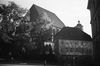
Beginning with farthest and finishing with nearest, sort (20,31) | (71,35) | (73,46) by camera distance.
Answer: (71,35)
(73,46)
(20,31)

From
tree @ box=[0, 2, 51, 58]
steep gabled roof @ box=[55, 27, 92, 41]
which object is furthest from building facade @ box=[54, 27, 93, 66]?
tree @ box=[0, 2, 51, 58]

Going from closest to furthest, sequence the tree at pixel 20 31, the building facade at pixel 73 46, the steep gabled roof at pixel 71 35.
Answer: the tree at pixel 20 31
the building facade at pixel 73 46
the steep gabled roof at pixel 71 35

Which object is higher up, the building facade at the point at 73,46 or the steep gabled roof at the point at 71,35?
the steep gabled roof at the point at 71,35

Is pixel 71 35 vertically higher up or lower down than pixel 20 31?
lower down

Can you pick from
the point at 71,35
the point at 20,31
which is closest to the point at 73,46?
the point at 71,35

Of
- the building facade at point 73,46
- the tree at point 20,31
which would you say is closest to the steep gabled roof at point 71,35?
the building facade at point 73,46

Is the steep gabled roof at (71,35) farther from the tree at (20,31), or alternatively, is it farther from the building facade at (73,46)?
the tree at (20,31)

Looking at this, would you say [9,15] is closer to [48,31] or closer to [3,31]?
[3,31]

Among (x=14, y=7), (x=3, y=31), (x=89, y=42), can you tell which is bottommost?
→ (x=89, y=42)

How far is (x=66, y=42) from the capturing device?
4409 centimetres

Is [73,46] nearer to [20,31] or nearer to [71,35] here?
[71,35]

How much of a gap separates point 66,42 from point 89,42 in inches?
307

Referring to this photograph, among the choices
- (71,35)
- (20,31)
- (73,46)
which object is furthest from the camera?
(71,35)

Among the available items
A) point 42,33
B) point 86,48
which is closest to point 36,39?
point 42,33
